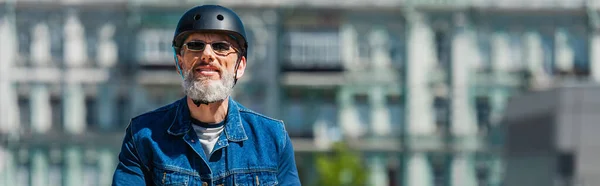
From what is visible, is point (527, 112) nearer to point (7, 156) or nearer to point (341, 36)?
point (341, 36)

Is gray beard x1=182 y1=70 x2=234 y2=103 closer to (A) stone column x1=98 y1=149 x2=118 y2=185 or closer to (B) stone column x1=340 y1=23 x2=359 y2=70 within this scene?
(B) stone column x1=340 y1=23 x2=359 y2=70

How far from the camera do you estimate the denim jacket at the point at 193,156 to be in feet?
15.5

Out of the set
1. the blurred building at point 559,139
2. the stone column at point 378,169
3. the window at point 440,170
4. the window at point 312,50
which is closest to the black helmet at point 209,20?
the blurred building at point 559,139

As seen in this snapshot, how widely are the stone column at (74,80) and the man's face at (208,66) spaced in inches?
2413

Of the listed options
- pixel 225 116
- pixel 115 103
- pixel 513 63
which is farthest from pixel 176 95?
pixel 225 116

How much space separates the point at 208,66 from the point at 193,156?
32cm

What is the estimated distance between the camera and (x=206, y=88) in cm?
470

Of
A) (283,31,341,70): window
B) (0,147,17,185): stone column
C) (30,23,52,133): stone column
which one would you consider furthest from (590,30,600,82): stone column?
(0,147,17,185): stone column

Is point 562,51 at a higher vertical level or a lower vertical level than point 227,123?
lower

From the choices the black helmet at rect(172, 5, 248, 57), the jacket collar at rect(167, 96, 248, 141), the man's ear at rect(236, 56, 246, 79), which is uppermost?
the black helmet at rect(172, 5, 248, 57)

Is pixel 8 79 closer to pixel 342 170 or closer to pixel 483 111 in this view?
pixel 342 170

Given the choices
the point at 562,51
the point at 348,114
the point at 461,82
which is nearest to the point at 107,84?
the point at 348,114

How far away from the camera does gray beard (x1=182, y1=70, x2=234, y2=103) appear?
15.4 feet

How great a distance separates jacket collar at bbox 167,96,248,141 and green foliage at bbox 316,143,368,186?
5096cm
